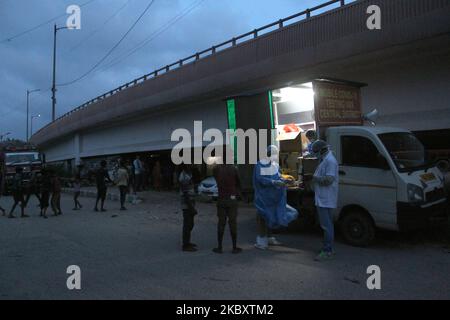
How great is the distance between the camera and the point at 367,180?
7.26 metres

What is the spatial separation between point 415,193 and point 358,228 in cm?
119

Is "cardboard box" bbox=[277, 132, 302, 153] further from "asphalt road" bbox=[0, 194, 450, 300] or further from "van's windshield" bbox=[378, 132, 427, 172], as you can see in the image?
"van's windshield" bbox=[378, 132, 427, 172]

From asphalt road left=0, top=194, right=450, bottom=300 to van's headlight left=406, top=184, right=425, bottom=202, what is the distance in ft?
3.04

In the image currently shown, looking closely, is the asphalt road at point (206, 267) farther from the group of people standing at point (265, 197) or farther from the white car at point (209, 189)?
the white car at point (209, 189)

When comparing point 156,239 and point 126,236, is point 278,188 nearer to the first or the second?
point 156,239

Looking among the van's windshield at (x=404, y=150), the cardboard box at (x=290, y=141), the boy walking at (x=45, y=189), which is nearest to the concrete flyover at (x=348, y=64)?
the cardboard box at (x=290, y=141)

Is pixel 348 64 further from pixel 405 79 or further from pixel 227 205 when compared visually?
pixel 227 205

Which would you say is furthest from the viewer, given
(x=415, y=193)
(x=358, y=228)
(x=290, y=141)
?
(x=290, y=141)

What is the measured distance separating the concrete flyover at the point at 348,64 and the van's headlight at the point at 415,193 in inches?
114

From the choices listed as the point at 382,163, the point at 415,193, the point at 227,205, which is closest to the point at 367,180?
the point at 382,163

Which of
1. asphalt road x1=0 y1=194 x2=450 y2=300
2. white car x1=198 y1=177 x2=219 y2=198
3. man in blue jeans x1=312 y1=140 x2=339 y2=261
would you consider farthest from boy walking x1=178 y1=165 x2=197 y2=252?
white car x1=198 y1=177 x2=219 y2=198

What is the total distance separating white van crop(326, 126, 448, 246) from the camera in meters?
6.81
